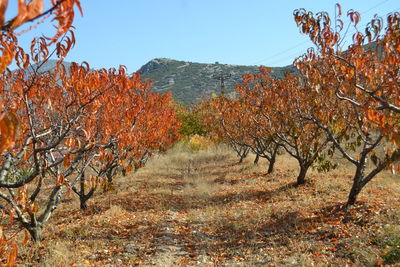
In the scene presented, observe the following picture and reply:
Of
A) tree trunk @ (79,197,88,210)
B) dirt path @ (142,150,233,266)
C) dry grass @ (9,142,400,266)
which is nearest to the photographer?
dry grass @ (9,142,400,266)

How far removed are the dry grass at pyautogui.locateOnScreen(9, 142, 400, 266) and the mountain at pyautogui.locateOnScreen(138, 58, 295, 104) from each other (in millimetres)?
77873

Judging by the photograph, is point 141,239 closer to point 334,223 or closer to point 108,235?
point 108,235

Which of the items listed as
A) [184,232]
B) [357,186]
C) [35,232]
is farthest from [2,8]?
[357,186]

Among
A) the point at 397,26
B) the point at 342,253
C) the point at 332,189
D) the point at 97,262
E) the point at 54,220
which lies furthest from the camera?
the point at 332,189

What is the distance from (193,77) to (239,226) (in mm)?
114135

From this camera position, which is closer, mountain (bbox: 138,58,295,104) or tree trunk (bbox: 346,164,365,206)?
tree trunk (bbox: 346,164,365,206)

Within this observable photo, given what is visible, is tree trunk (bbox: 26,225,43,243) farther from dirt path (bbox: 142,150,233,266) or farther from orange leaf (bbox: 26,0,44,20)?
orange leaf (bbox: 26,0,44,20)

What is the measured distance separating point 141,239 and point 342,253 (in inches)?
210

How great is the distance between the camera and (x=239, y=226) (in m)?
9.06

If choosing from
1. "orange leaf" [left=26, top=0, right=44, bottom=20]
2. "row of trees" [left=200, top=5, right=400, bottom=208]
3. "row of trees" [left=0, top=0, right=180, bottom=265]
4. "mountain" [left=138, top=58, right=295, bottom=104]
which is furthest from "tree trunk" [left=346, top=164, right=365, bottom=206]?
"mountain" [left=138, top=58, right=295, bottom=104]

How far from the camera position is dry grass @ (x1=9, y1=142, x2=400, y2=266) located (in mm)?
6605

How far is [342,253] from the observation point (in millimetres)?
6281

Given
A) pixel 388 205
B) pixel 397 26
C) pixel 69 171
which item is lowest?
pixel 388 205

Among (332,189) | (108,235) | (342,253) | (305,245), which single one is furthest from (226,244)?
(332,189)
